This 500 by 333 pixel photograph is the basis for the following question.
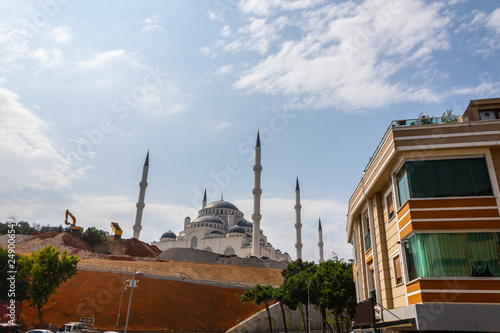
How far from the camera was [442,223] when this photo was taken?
39.5 ft

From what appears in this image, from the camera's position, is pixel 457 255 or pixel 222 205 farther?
pixel 222 205

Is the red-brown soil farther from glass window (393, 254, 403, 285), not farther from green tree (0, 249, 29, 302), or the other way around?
glass window (393, 254, 403, 285)

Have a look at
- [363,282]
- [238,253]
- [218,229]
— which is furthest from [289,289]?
[218,229]

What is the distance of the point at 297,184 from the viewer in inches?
3514

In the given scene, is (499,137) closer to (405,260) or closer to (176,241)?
(405,260)

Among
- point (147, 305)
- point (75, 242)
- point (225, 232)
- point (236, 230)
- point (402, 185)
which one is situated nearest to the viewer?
point (402, 185)

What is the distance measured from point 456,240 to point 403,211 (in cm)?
186

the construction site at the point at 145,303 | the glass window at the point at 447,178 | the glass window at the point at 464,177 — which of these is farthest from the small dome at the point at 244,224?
the glass window at the point at 464,177

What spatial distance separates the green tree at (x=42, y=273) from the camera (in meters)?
27.9

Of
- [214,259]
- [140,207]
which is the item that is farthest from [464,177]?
[140,207]

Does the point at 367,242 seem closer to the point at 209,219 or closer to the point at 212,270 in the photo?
the point at 212,270

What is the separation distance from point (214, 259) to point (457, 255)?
219ft

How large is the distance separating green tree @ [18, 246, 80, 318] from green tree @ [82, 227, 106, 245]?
1793 inches

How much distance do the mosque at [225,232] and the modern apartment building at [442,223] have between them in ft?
185
